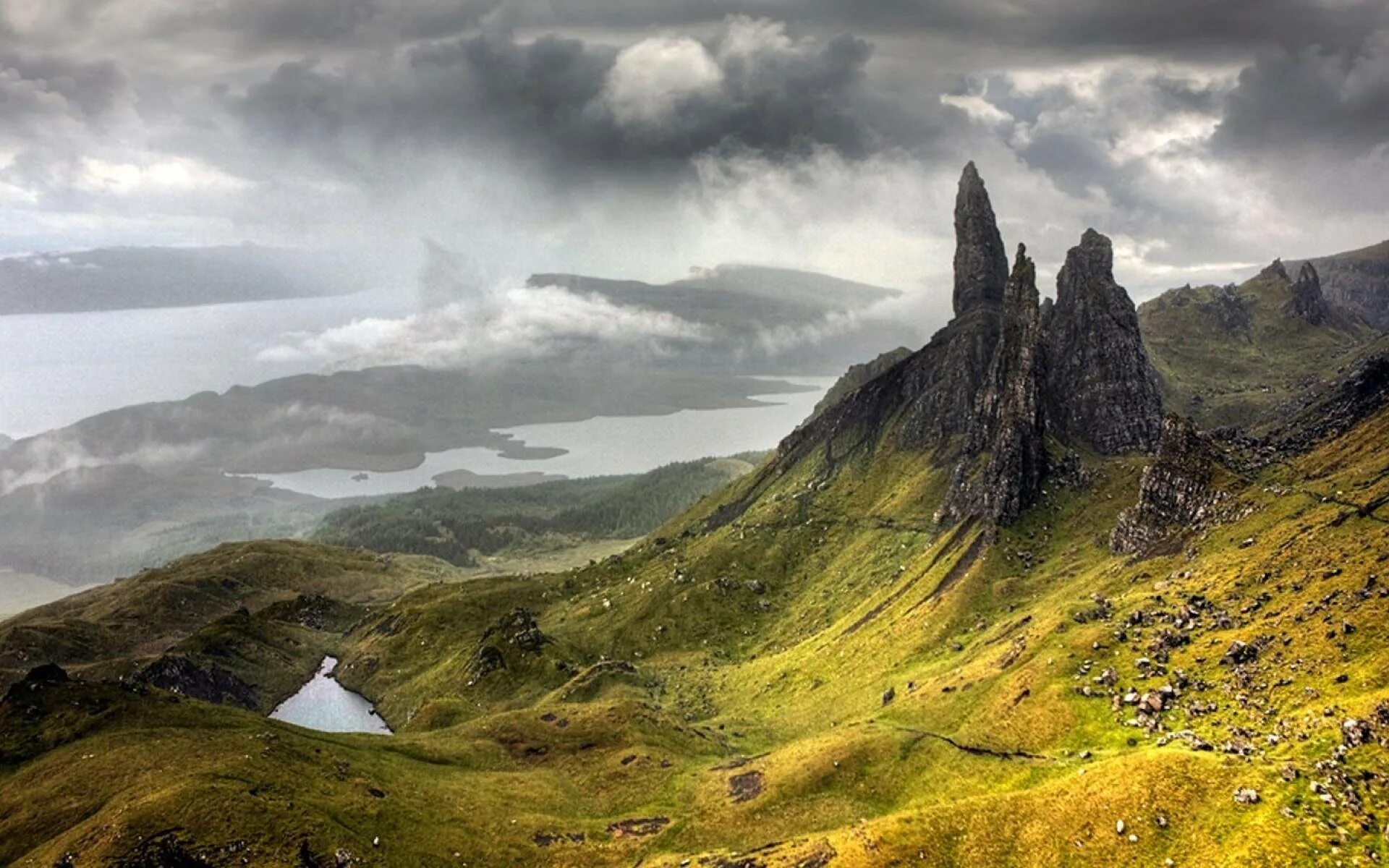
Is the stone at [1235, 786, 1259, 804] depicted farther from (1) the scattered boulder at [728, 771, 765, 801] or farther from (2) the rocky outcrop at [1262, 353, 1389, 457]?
(2) the rocky outcrop at [1262, 353, 1389, 457]

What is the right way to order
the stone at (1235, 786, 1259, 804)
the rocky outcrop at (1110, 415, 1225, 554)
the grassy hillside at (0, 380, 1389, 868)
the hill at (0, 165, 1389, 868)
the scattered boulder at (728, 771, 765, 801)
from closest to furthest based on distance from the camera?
the stone at (1235, 786, 1259, 804)
the grassy hillside at (0, 380, 1389, 868)
the hill at (0, 165, 1389, 868)
the scattered boulder at (728, 771, 765, 801)
the rocky outcrop at (1110, 415, 1225, 554)

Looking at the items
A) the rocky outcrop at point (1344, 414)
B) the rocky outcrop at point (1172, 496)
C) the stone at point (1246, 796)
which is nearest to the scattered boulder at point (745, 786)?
the stone at point (1246, 796)

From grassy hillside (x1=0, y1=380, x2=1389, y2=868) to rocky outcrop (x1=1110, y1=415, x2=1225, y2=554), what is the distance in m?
6.07

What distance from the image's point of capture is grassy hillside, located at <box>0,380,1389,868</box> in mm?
77750

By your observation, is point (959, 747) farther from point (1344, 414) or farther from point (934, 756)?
point (1344, 414)

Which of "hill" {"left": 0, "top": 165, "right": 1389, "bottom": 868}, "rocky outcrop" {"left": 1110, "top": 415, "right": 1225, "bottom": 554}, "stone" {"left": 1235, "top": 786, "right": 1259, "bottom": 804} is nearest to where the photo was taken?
"stone" {"left": 1235, "top": 786, "right": 1259, "bottom": 804}

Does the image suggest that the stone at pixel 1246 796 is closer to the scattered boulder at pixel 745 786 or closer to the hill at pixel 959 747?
the hill at pixel 959 747

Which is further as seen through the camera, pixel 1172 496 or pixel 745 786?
pixel 1172 496

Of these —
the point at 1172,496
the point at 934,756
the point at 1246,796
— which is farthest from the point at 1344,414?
the point at 1246,796

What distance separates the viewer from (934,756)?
111 metres

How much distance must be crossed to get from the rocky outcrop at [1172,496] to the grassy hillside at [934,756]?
6.07 m

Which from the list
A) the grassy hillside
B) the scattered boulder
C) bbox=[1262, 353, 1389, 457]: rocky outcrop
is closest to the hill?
the grassy hillside

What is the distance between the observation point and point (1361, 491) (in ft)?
421

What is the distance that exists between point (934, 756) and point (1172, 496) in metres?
87.1
